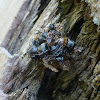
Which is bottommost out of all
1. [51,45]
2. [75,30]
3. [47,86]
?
[47,86]

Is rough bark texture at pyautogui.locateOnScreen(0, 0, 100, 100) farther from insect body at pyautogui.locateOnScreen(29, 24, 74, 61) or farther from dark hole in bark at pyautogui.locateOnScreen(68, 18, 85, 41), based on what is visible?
insect body at pyautogui.locateOnScreen(29, 24, 74, 61)

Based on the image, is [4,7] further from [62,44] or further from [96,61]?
[96,61]

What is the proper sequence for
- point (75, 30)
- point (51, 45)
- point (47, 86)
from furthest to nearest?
point (47, 86) < point (75, 30) < point (51, 45)

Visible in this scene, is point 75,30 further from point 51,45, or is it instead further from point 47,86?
point 47,86

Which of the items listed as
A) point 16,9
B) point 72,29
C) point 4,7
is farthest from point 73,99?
point 4,7

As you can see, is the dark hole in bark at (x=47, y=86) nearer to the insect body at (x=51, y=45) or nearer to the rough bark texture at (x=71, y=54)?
the rough bark texture at (x=71, y=54)

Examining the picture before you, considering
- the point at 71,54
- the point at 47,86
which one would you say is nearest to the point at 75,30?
the point at 71,54

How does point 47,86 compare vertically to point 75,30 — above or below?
below

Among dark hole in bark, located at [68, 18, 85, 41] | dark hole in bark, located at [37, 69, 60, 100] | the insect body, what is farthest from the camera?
dark hole in bark, located at [37, 69, 60, 100]

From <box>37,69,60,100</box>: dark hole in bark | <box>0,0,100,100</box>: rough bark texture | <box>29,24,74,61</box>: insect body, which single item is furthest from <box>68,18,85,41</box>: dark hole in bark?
<box>37,69,60,100</box>: dark hole in bark
